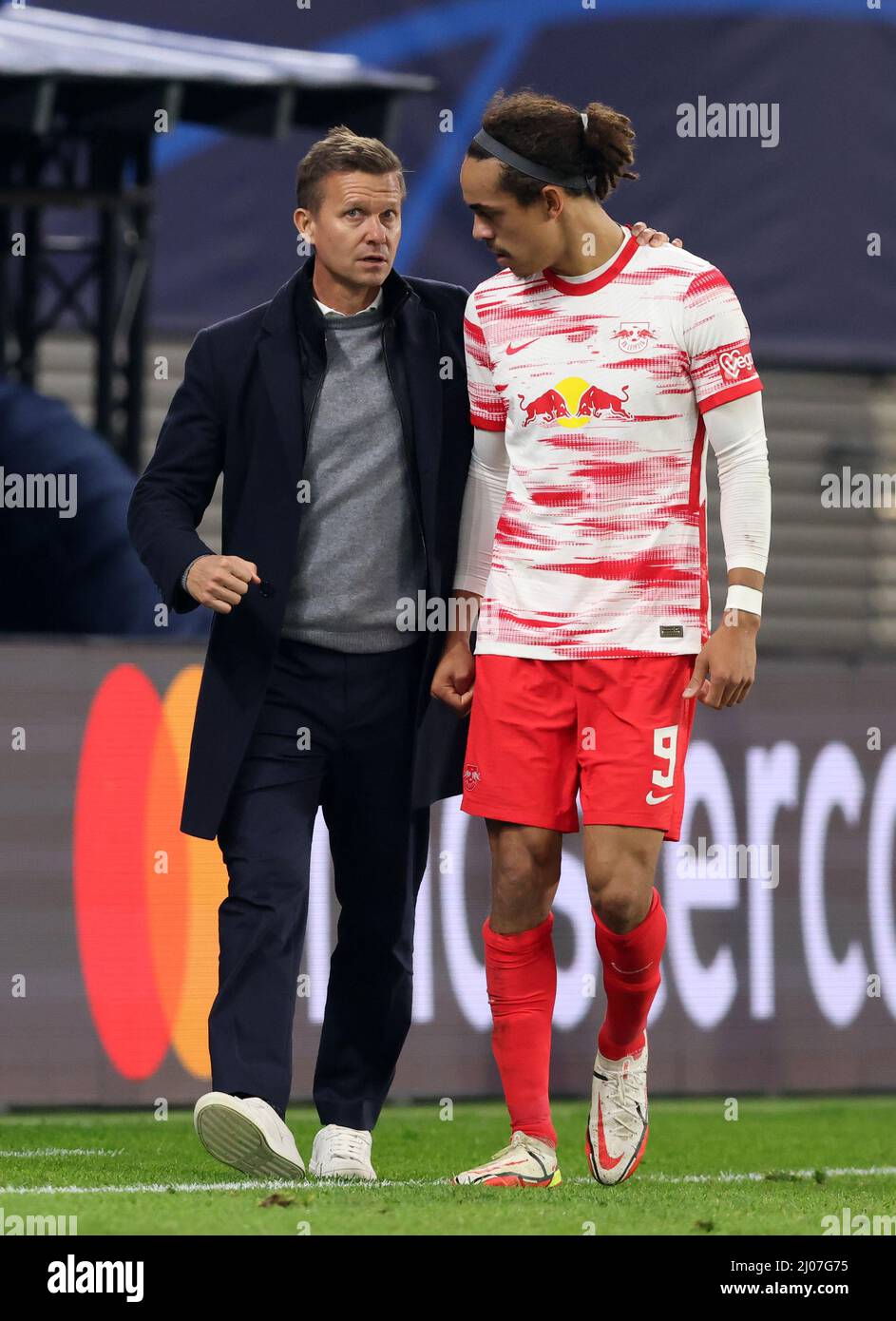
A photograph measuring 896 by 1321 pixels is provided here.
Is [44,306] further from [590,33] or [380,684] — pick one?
[380,684]

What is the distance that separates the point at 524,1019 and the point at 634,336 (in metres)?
1.34

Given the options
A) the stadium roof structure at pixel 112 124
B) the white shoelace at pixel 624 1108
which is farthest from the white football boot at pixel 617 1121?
the stadium roof structure at pixel 112 124

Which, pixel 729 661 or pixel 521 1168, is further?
pixel 521 1168

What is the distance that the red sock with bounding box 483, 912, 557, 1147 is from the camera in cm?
461

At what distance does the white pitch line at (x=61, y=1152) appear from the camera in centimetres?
554

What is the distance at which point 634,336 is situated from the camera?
A: 14.6 feet

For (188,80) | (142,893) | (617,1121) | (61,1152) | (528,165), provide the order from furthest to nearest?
(188,80), (142,893), (61,1152), (617,1121), (528,165)

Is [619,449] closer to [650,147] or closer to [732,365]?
[732,365]

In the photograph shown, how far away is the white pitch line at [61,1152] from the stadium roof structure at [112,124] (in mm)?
6090

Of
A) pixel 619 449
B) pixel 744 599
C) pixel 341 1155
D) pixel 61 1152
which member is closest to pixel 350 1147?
pixel 341 1155

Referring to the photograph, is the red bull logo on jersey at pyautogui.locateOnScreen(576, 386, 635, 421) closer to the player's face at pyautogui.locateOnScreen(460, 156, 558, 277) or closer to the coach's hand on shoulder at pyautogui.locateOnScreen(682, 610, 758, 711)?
the player's face at pyautogui.locateOnScreen(460, 156, 558, 277)

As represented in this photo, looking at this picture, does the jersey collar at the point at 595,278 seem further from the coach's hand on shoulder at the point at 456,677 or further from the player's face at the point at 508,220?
the coach's hand on shoulder at the point at 456,677

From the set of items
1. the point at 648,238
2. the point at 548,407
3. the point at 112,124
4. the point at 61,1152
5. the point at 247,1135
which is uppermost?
the point at 112,124

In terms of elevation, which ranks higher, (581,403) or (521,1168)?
(581,403)
